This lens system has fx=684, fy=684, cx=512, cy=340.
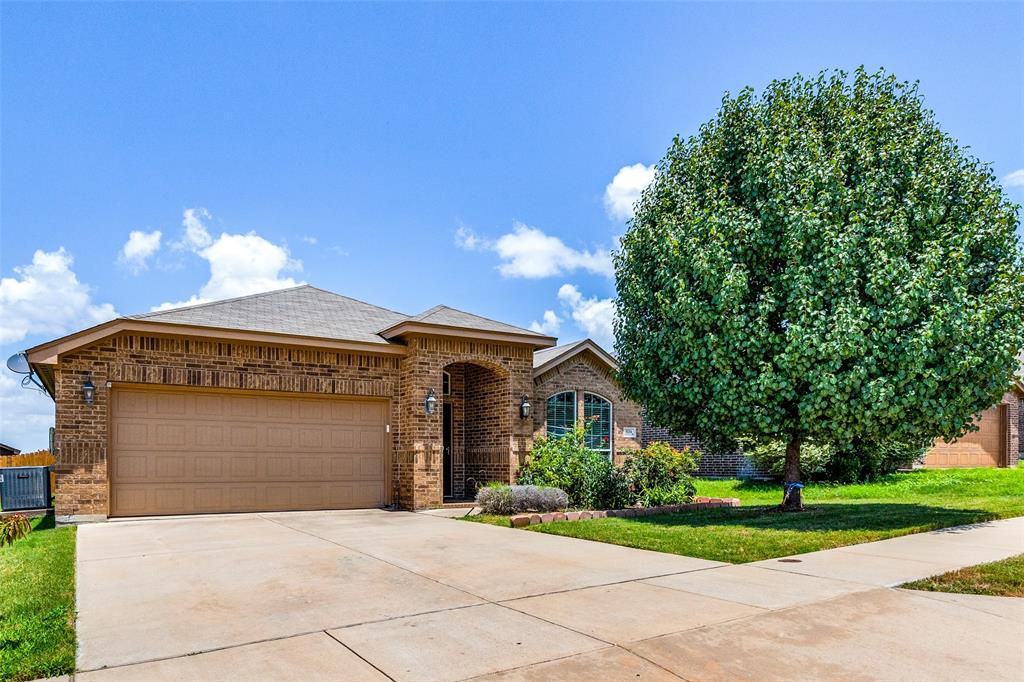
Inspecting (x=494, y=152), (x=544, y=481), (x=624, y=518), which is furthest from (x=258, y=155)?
(x=624, y=518)

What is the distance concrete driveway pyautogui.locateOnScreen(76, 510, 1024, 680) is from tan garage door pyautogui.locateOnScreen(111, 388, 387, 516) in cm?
388

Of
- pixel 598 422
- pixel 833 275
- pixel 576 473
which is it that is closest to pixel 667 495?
pixel 576 473

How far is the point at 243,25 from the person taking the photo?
11.2m

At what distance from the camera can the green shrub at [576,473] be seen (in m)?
Answer: 12.7

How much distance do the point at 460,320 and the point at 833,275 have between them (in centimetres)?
744

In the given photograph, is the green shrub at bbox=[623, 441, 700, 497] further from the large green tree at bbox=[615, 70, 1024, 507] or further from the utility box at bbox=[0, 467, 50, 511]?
Result: the utility box at bbox=[0, 467, 50, 511]

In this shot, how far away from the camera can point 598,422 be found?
17.6 metres

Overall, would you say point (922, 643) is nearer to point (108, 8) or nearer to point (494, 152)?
point (108, 8)

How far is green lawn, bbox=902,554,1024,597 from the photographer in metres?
5.95

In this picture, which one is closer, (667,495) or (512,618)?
(512,618)

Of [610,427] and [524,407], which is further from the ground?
[524,407]

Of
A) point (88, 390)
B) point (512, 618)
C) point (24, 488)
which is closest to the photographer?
point (512, 618)

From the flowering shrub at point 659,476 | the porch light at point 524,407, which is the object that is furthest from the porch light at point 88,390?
the flowering shrub at point 659,476

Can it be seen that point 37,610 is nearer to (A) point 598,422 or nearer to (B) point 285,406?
(B) point 285,406
